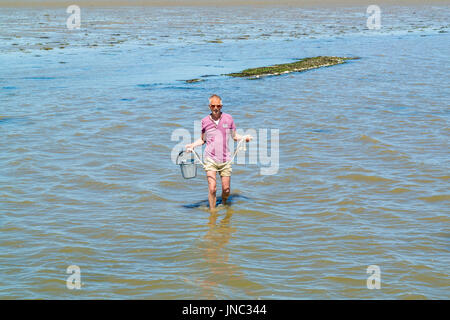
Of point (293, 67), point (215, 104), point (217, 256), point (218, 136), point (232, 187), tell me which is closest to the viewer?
point (217, 256)

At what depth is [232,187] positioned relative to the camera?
9445 millimetres

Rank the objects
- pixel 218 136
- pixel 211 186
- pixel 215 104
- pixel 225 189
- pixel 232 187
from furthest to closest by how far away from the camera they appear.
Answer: pixel 232 187
pixel 225 189
pixel 211 186
pixel 218 136
pixel 215 104

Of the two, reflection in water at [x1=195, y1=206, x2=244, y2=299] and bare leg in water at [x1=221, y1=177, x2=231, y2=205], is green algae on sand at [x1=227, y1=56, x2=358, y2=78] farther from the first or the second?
reflection in water at [x1=195, y1=206, x2=244, y2=299]

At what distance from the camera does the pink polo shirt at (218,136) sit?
25.9ft

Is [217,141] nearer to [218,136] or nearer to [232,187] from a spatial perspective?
[218,136]

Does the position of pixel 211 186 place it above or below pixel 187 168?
below

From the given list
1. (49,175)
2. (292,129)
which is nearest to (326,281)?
(49,175)

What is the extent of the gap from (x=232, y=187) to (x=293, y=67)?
1199 cm

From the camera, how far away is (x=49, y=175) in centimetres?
984

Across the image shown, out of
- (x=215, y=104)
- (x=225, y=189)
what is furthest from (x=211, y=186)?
(x=215, y=104)

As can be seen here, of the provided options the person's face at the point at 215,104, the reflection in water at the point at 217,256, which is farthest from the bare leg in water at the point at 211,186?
the person's face at the point at 215,104

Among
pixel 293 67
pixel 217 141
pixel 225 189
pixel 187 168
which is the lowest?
pixel 225 189

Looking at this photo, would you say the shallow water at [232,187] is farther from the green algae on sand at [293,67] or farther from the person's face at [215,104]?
the person's face at [215,104]
